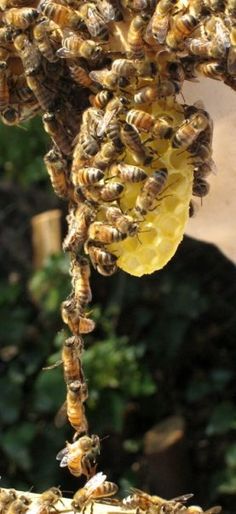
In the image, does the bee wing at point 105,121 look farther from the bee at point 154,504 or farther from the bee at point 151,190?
the bee at point 154,504

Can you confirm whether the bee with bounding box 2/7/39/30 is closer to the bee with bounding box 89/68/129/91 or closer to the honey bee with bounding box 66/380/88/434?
the bee with bounding box 89/68/129/91

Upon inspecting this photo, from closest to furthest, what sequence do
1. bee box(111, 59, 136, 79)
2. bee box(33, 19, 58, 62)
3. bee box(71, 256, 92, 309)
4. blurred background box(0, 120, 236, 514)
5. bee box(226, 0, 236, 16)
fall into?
bee box(226, 0, 236, 16) → bee box(111, 59, 136, 79) → bee box(33, 19, 58, 62) → bee box(71, 256, 92, 309) → blurred background box(0, 120, 236, 514)

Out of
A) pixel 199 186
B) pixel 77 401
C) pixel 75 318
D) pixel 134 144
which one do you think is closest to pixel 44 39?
pixel 134 144

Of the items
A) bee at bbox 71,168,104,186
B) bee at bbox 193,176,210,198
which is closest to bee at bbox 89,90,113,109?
bee at bbox 71,168,104,186

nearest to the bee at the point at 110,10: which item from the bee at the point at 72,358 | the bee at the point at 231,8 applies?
the bee at the point at 231,8

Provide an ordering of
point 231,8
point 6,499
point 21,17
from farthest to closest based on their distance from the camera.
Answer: point 6,499
point 21,17
point 231,8

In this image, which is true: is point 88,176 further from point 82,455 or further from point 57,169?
point 82,455
